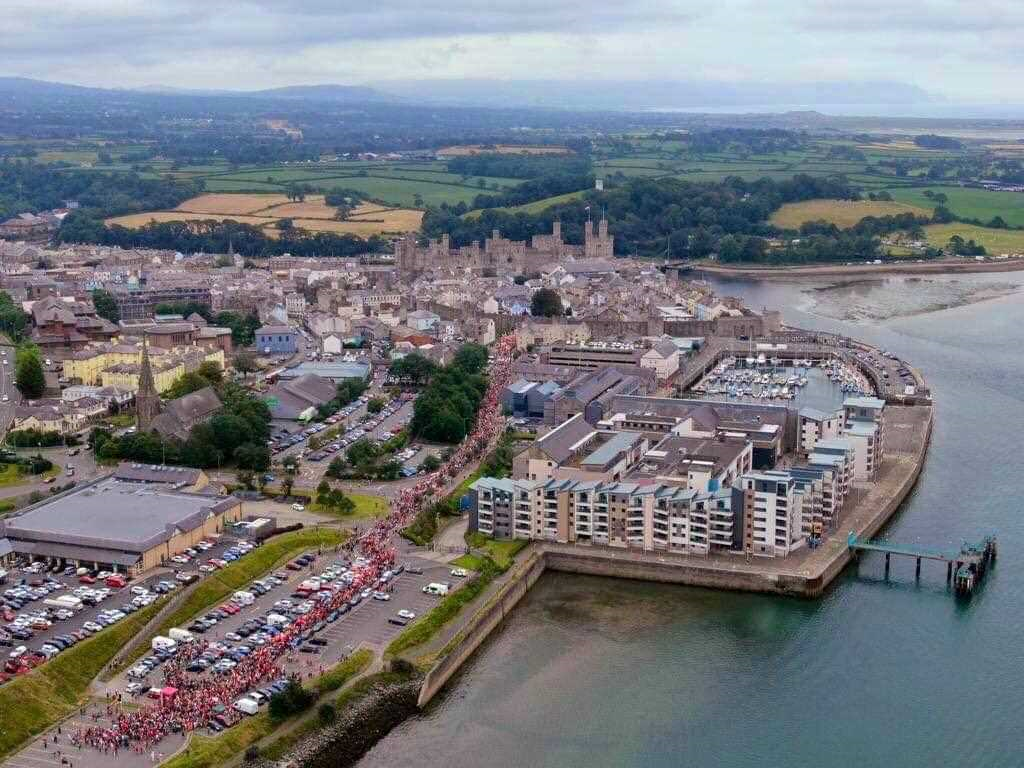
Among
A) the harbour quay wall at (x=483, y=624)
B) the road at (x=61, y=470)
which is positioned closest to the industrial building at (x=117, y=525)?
the road at (x=61, y=470)

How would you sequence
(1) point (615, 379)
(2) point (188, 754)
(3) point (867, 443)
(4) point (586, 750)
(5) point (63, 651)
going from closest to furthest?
1. (2) point (188, 754)
2. (4) point (586, 750)
3. (5) point (63, 651)
4. (3) point (867, 443)
5. (1) point (615, 379)

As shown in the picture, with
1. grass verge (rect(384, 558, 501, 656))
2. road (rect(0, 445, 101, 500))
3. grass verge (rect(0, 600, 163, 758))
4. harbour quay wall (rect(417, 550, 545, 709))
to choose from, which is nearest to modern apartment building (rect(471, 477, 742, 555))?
harbour quay wall (rect(417, 550, 545, 709))

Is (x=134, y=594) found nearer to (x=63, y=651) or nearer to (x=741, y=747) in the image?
(x=63, y=651)

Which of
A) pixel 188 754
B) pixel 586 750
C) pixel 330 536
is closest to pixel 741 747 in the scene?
pixel 586 750

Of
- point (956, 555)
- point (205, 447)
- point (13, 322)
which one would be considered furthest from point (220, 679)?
point (13, 322)

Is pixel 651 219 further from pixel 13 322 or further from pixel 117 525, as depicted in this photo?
pixel 117 525

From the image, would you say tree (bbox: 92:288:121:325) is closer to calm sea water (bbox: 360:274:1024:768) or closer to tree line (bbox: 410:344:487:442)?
tree line (bbox: 410:344:487:442)

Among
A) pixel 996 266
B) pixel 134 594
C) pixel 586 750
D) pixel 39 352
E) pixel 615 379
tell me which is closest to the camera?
pixel 586 750

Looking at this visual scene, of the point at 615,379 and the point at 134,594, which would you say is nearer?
the point at 134,594
